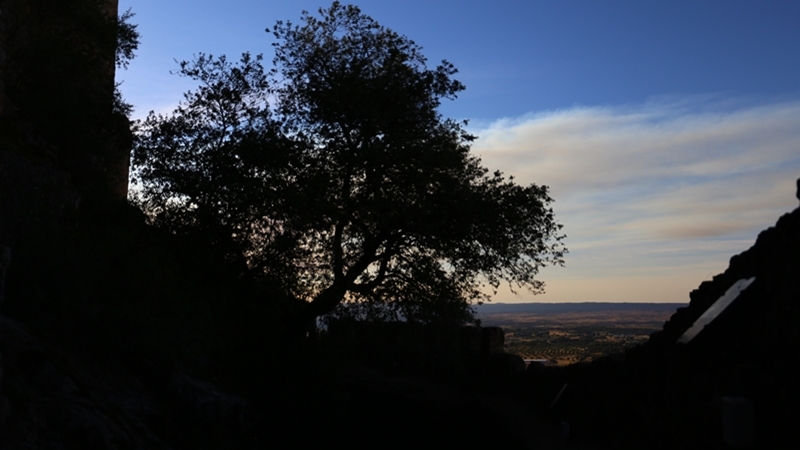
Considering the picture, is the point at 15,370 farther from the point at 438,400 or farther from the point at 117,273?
the point at 438,400

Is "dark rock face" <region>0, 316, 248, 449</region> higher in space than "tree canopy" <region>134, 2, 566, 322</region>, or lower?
lower

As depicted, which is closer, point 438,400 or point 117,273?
point 117,273

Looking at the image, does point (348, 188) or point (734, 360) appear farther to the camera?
point (348, 188)

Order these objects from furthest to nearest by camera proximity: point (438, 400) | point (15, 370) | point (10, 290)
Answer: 1. point (438, 400)
2. point (10, 290)
3. point (15, 370)

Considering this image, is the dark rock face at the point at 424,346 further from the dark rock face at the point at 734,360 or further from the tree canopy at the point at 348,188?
the dark rock face at the point at 734,360

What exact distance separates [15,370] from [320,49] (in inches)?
547

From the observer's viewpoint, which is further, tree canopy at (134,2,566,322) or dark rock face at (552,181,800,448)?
tree canopy at (134,2,566,322)

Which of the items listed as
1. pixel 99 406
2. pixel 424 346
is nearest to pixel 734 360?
→ pixel 99 406

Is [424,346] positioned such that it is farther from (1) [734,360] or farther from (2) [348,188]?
(1) [734,360]

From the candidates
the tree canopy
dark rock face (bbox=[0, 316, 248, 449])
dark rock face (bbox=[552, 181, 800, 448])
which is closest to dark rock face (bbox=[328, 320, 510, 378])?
the tree canopy

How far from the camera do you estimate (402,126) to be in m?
17.9

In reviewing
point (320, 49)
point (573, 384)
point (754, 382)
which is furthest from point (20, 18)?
point (754, 382)

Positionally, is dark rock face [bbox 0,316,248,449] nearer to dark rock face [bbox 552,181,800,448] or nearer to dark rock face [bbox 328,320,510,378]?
dark rock face [bbox 552,181,800,448]

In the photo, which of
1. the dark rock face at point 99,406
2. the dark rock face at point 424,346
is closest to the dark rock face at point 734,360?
the dark rock face at point 99,406
